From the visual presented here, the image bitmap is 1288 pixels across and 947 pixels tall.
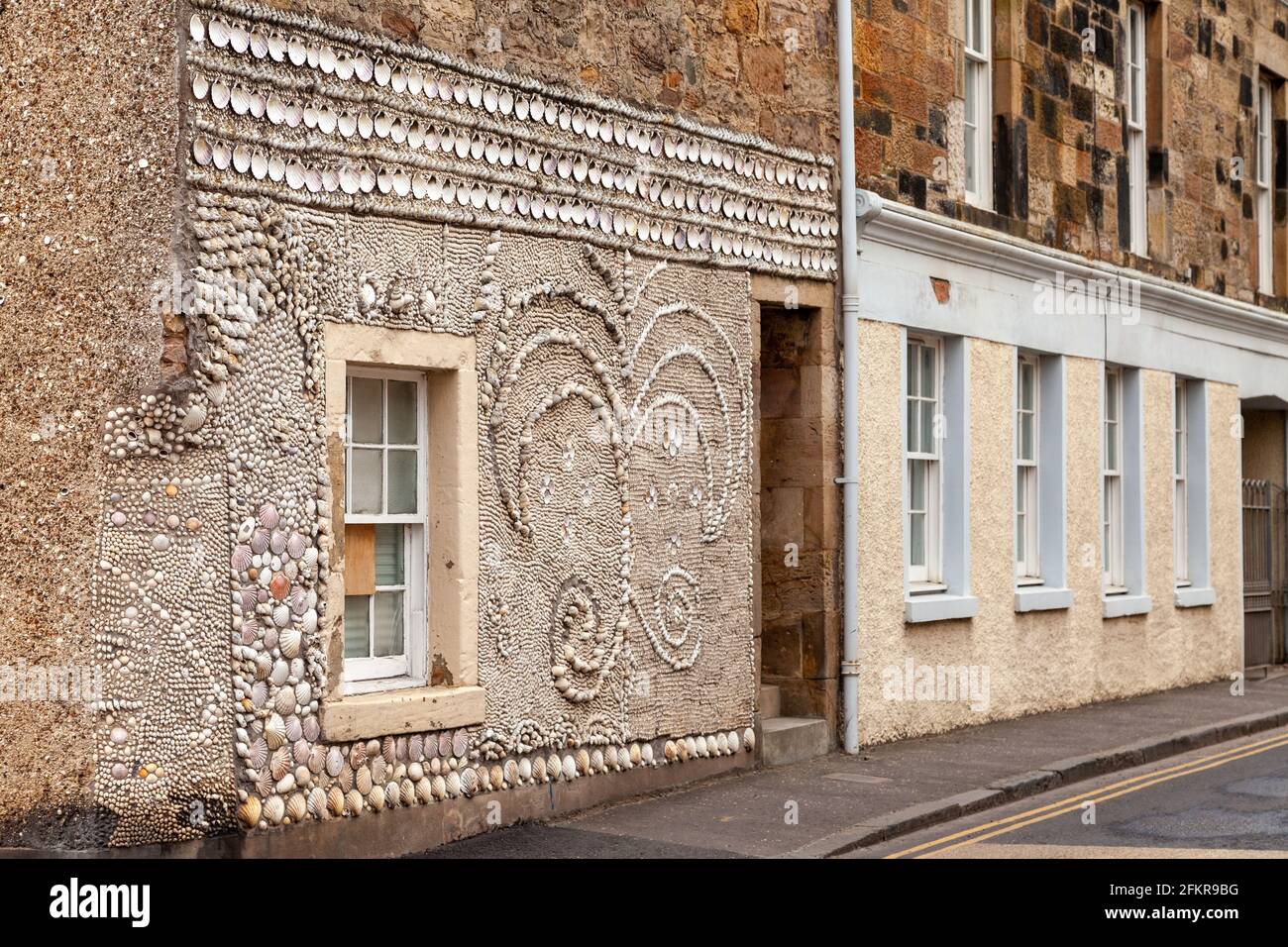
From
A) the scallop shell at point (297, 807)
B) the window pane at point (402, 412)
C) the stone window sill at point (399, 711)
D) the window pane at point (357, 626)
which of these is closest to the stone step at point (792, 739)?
the stone window sill at point (399, 711)

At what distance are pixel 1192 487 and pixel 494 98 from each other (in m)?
11.3

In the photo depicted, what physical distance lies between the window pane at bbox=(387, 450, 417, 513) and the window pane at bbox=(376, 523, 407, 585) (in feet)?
0.35

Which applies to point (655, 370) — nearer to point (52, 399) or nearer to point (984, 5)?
point (52, 399)

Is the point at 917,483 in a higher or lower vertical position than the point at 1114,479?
lower

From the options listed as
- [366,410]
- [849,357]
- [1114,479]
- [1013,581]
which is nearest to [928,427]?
[1013,581]

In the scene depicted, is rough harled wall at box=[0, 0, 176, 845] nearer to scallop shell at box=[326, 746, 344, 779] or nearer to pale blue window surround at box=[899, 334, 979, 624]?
scallop shell at box=[326, 746, 344, 779]

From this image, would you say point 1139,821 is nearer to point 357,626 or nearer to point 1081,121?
point 357,626

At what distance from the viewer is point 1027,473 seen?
51.7 feet

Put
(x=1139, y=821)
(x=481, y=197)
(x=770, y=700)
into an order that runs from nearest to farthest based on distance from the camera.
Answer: (x=481, y=197)
(x=1139, y=821)
(x=770, y=700)

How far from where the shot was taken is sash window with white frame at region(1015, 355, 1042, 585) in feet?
51.3

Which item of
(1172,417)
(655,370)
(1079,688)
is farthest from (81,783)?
(1172,417)

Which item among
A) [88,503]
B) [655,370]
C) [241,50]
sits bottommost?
[88,503]

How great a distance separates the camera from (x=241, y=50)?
8.42 metres

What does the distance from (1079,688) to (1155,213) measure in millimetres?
5133
